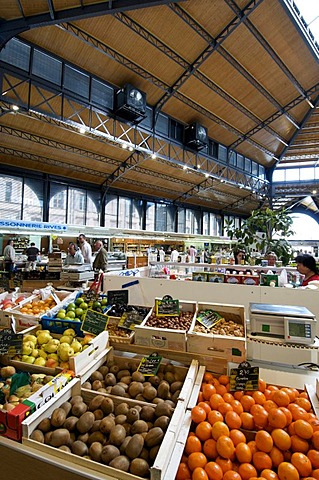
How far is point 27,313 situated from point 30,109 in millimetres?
6068

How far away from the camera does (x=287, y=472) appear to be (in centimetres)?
112

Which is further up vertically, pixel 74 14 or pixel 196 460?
pixel 74 14

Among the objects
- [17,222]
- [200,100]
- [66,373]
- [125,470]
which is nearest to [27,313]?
[66,373]

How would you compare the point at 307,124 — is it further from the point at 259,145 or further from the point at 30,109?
the point at 30,109

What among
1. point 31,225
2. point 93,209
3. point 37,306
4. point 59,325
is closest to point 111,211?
point 93,209

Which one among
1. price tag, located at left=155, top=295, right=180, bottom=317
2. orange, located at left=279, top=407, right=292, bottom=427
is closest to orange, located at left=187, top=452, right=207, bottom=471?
orange, located at left=279, top=407, right=292, bottom=427

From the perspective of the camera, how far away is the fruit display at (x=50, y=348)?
180 centimetres

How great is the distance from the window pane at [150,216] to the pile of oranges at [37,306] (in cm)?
1340

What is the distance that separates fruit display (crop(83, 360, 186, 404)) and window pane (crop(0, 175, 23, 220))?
32.9 feet

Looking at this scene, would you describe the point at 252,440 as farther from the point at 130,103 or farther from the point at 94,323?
the point at 130,103

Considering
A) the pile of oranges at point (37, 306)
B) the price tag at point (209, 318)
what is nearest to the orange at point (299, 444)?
the price tag at point (209, 318)

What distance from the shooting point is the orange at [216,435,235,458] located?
3.94ft

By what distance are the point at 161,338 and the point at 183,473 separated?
0.83 metres

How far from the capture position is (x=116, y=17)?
611 centimetres
